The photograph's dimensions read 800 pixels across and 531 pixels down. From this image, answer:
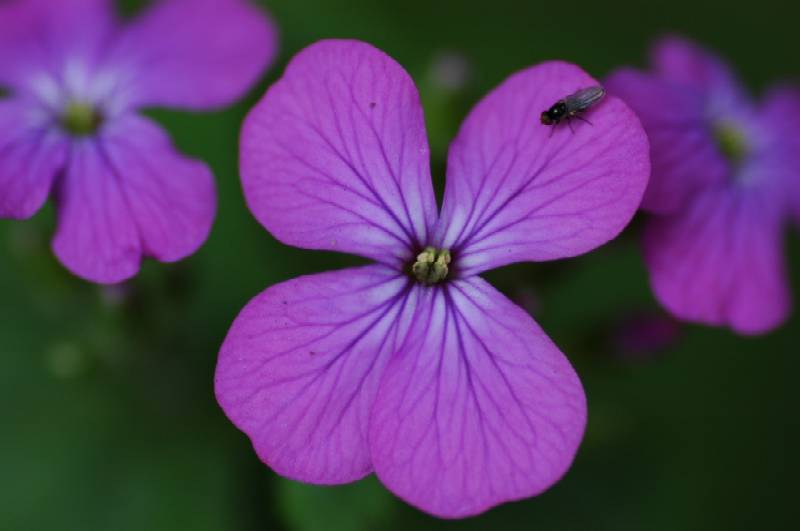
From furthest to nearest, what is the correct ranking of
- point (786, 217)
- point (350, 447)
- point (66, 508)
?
point (66, 508), point (786, 217), point (350, 447)

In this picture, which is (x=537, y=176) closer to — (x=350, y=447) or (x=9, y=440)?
(x=350, y=447)

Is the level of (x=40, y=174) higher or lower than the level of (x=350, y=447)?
higher

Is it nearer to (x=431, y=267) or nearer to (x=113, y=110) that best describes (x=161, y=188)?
(x=113, y=110)

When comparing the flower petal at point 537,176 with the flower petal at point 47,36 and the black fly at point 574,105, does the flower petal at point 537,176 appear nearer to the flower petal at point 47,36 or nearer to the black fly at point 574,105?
the black fly at point 574,105

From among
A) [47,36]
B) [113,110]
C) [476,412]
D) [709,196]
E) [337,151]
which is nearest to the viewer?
[476,412]

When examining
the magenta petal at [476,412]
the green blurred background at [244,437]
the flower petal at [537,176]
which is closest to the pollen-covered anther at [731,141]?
the green blurred background at [244,437]

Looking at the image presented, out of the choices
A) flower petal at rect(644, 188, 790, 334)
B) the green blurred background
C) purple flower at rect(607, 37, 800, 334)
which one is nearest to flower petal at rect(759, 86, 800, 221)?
purple flower at rect(607, 37, 800, 334)

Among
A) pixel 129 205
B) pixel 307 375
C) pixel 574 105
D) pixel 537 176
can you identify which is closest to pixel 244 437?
pixel 129 205

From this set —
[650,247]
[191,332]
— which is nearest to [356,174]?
[650,247]
